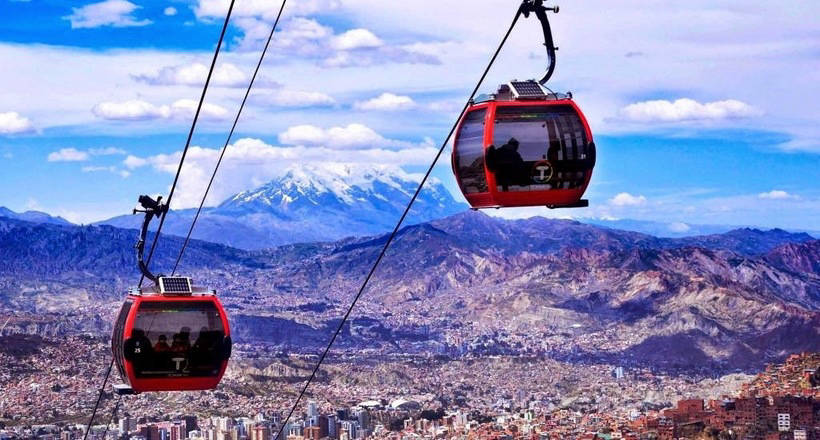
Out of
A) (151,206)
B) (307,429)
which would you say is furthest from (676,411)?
(151,206)

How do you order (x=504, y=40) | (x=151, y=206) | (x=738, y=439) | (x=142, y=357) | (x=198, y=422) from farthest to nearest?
(x=198, y=422) < (x=738, y=439) < (x=151, y=206) < (x=142, y=357) < (x=504, y=40)

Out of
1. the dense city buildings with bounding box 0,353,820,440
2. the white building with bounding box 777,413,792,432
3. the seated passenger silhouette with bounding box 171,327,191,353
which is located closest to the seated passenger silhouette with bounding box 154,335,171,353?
the seated passenger silhouette with bounding box 171,327,191,353

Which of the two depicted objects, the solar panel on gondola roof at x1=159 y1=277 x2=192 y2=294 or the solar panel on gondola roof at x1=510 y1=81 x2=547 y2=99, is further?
the solar panel on gondola roof at x1=159 y1=277 x2=192 y2=294

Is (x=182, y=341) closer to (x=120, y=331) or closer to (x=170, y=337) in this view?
(x=170, y=337)

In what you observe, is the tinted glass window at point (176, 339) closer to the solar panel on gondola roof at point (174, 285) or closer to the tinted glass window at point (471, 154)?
the solar panel on gondola roof at point (174, 285)

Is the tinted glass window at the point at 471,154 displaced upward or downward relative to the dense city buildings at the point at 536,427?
upward

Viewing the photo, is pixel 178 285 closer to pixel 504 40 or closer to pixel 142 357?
pixel 142 357

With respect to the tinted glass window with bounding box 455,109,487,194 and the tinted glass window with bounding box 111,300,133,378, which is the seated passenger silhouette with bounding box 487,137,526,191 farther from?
the tinted glass window with bounding box 111,300,133,378

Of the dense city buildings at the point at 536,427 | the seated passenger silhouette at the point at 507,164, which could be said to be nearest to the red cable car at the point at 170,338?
the seated passenger silhouette at the point at 507,164
